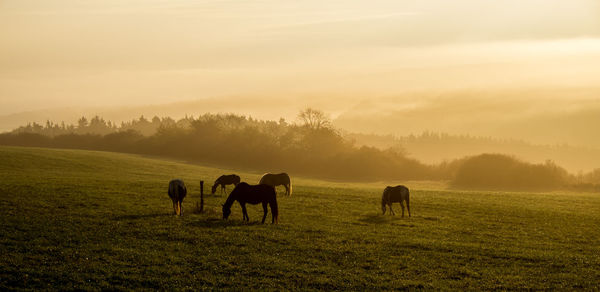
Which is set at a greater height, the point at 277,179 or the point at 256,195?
the point at 277,179

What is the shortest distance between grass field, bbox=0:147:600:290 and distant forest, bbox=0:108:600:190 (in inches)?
2585

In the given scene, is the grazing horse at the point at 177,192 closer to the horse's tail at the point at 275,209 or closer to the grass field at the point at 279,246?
the grass field at the point at 279,246

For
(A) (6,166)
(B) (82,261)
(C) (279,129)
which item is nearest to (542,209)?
(B) (82,261)

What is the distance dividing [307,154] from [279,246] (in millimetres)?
89185

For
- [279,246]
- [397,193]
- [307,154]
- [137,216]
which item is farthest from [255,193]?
[307,154]

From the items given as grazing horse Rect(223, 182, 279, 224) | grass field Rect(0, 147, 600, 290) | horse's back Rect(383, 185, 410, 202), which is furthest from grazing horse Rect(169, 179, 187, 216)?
horse's back Rect(383, 185, 410, 202)

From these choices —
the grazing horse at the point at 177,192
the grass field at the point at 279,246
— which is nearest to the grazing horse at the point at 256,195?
the grass field at the point at 279,246

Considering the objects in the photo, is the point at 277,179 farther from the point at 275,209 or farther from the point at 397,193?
the point at 275,209

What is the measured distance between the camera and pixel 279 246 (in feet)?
74.9

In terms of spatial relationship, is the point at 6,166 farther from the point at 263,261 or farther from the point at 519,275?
the point at 519,275

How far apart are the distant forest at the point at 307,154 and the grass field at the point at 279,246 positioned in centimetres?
6567

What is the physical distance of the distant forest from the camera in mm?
99812

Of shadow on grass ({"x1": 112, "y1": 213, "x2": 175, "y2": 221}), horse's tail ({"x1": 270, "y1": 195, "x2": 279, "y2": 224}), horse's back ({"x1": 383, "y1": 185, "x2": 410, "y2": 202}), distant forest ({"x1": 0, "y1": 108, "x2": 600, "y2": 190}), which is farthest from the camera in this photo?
distant forest ({"x1": 0, "y1": 108, "x2": 600, "y2": 190})

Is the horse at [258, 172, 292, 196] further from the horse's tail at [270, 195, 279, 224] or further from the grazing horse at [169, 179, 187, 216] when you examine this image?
the horse's tail at [270, 195, 279, 224]
